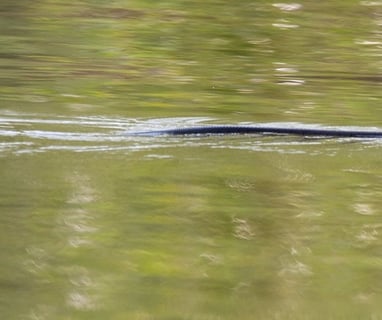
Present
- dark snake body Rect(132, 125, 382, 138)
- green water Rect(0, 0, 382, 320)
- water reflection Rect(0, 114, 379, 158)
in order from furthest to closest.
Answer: dark snake body Rect(132, 125, 382, 138)
water reflection Rect(0, 114, 379, 158)
green water Rect(0, 0, 382, 320)

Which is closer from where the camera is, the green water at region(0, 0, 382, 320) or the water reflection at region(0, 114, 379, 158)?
the green water at region(0, 0, 382, 320)

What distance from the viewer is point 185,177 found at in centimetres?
680

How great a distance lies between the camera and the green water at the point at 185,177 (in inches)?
192

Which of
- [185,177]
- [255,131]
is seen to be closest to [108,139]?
[255,131]

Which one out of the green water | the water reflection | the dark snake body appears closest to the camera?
the green water

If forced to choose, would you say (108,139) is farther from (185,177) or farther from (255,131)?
(185,177)

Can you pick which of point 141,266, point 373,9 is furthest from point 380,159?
point 373,9

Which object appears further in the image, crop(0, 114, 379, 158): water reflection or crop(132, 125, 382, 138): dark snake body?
crop(132, 125, 382, 138): dark snake body

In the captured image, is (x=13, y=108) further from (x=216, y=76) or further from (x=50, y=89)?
(x=216, y=76)

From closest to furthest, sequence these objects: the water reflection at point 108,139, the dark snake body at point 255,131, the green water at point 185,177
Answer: the green water at point 185,177
the water reflection at point 108,139
the dark snake body at point 255,131

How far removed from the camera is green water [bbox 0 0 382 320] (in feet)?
16.0

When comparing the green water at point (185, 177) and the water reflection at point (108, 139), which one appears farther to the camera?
the water reflection at point (108, 139)

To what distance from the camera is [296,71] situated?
10.6 metres

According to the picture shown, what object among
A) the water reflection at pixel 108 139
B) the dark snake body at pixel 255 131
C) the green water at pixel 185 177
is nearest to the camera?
the green water at pixel 185 177
